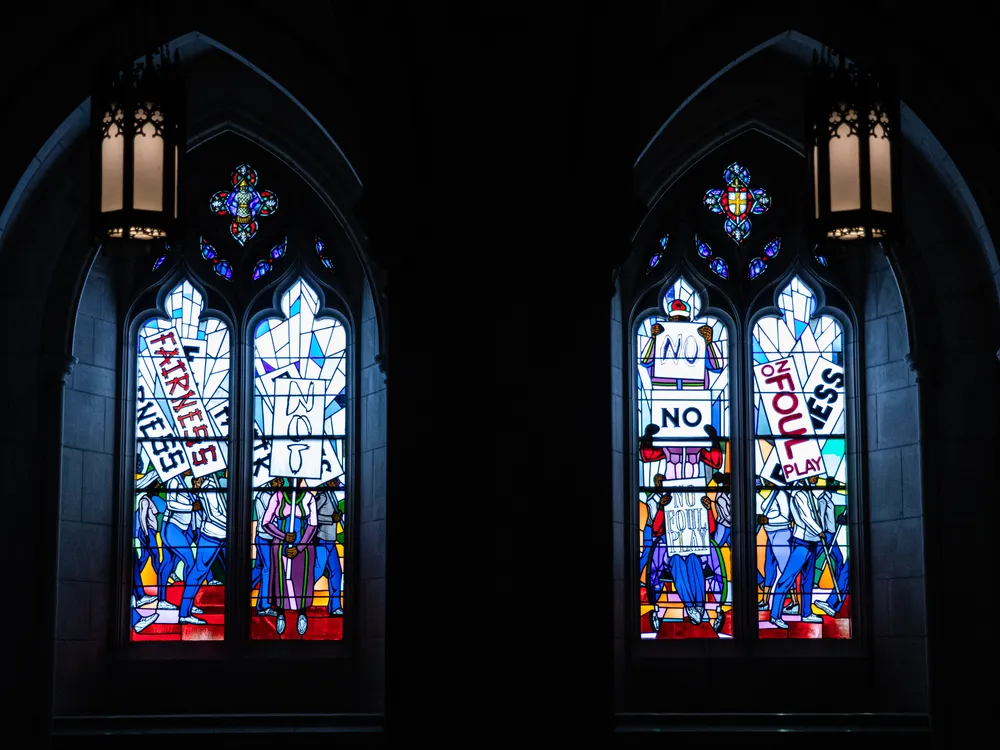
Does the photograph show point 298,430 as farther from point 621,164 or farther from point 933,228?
point 621,164

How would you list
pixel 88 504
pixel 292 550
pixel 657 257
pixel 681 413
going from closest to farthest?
pixel 88 504 < pixel 292 550 < pixel 681 413 < pixel 657 257

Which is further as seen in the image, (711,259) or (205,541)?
(711,259)

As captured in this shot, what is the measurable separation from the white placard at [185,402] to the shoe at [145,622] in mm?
882

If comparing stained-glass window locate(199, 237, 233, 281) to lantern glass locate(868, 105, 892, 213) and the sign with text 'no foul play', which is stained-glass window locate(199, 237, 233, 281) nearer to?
the sign with text 'no foul play'

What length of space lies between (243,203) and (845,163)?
532cm

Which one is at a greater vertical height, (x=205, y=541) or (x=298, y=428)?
(x=298, y=428)

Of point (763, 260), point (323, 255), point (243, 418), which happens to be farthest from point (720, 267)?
point (243, 418)

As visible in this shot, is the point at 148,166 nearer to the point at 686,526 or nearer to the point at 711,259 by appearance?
the point at 686,526

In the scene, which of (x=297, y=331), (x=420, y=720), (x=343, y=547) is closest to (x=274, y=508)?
(x=343, y=547)

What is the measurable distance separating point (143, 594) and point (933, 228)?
508cm

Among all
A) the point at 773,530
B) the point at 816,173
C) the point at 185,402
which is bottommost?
the point at 773,530

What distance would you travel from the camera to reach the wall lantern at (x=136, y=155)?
453 centimetres

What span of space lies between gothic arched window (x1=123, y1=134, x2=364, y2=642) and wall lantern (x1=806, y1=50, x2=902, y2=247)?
15.3 feet

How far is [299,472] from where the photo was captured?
8.62m
